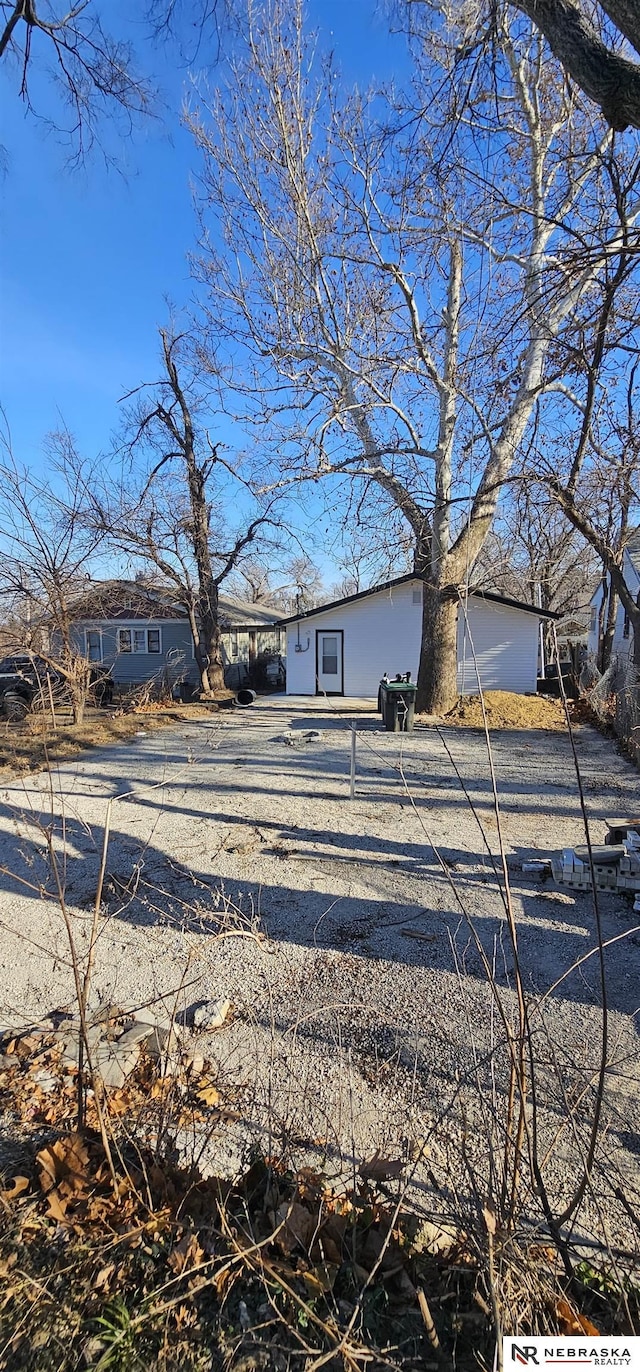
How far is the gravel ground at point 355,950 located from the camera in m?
2.35

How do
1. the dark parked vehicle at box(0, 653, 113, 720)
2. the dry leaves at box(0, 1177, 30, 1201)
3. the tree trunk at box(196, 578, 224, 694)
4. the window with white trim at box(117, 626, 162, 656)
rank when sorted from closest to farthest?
1. the dry leaves at box(0, 1177, 30, 1201)
2. the dark parked vehicle at box(0, 653, 113, 720)
3. the tree trunk at box(196, 578, 224, 694)
4. the window with white trim at box(117, 626, 162, 656)

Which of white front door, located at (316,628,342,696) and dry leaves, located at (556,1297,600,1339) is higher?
white front door, located at (316,628,342,696)

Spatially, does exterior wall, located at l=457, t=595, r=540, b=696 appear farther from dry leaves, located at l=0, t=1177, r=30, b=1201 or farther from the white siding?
dry leaves, located at l=0, t=1177, r=30, b=1201

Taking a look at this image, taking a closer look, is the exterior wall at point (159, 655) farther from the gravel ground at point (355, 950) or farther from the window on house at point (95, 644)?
the gravel ground at point (355, 950)

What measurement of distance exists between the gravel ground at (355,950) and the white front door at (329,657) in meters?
12.2

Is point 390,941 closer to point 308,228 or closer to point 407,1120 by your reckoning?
point 407,1120

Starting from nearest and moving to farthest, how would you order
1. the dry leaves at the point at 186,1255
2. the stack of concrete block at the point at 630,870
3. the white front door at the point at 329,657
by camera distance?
the dry leaves at the point at 186,1255 < the stack of concrete block at the point at 630,870 < the white front door at the point at 329,657

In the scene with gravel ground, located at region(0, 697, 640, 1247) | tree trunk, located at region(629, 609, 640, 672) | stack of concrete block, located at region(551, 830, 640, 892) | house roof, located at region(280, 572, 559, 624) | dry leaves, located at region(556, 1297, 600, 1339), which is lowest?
gravel ground, located at region(0, 697, 640, 1247)

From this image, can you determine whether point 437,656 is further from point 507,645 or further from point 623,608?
point 623,608

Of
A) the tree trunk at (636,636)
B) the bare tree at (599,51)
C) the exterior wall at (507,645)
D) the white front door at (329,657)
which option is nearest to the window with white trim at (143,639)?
the white front door at (329,657)

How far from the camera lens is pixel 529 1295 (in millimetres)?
1335

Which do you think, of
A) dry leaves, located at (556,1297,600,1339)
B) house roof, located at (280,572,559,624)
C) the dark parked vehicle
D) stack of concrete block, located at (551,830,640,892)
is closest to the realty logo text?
dry leaves, located at (556,1297,600,1339)

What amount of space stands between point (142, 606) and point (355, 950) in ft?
69.9

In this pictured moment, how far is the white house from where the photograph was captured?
65.4 ft
